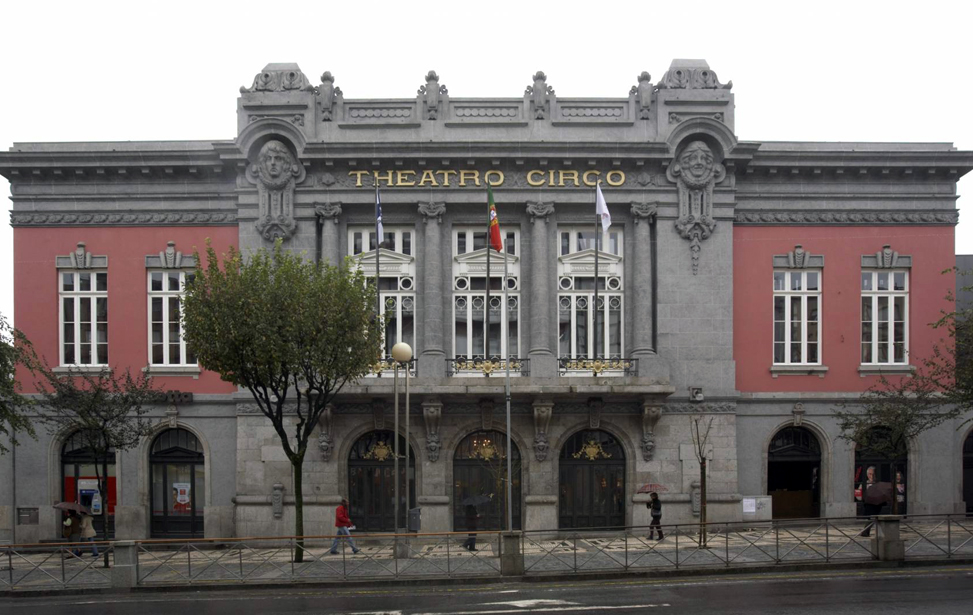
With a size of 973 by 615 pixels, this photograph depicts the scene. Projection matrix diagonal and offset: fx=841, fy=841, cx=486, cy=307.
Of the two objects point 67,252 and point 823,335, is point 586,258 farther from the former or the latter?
point 67,252

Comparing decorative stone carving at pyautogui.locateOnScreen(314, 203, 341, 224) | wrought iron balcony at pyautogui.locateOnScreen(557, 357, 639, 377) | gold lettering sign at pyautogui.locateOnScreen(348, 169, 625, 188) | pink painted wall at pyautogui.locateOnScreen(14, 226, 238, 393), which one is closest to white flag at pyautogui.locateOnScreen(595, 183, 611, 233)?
gold lettering sign at pyautogui.locateOnScreen(348, 169, 625, 188)

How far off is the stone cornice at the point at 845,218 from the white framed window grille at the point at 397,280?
440 inches

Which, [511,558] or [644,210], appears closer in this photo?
[511,558]

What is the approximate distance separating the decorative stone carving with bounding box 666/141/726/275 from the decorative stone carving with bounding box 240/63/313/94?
41.0ft

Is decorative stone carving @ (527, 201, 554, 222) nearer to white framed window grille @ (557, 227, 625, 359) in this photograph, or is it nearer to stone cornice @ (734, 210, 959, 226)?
white framed window grille @ (557, 227, 625, 359)

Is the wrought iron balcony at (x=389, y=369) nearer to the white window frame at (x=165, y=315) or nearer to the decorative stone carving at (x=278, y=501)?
the decorative stone carving at (x=278, y=501)

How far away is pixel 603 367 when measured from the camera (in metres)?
27.3

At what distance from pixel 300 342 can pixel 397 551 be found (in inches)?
231

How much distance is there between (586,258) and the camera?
2820cm

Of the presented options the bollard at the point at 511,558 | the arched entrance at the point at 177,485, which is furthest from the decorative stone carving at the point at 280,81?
the bollard at the point at 511,558

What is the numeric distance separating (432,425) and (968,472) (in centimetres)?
1829

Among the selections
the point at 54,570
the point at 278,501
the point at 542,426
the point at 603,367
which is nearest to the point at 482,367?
the point at 542,426

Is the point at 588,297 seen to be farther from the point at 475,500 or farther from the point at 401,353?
the point at 401,353

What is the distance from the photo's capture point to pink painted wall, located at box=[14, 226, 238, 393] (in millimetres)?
28156
